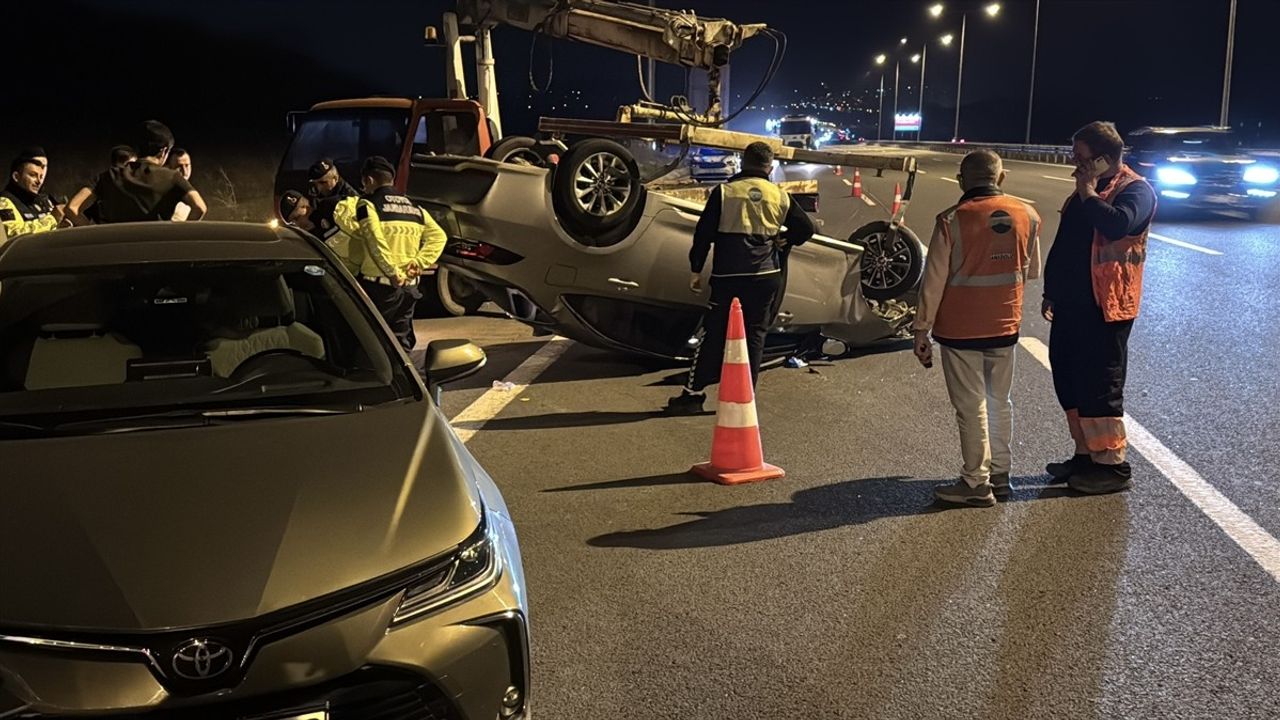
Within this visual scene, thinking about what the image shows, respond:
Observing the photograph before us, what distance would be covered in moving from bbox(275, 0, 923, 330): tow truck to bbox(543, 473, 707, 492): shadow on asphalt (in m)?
2.44

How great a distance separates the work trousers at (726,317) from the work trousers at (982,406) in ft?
6.10

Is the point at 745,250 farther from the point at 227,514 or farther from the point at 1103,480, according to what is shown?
the point at 227,514

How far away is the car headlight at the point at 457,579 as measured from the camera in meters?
2.83

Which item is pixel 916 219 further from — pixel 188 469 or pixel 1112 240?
pixel 188 469

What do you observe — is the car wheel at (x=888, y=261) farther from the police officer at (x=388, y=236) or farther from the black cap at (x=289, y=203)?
the black cap at (x=289, y=203)

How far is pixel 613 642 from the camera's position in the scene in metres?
4.20

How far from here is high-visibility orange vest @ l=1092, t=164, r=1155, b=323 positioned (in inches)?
230

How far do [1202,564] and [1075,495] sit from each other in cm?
103

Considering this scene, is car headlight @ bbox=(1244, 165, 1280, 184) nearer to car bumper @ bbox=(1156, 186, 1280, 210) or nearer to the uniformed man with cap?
car bumper @ bbox=(1156, 186, 1280, 210)

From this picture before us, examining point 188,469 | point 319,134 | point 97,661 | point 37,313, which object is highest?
point 319,134

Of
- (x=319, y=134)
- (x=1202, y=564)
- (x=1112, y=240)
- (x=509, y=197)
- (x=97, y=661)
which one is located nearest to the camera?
(x=97, y=661)

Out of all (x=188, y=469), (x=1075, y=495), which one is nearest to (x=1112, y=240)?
(x=1075, y=495)

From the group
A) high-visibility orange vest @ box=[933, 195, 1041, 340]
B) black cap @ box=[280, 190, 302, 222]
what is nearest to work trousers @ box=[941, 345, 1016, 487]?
high-visibility orange vest @ box=[933, 195, 1041, 340]

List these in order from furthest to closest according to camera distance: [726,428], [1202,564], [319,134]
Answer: [319,134]
[726,428]
[1202,564]
